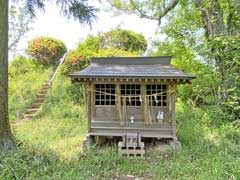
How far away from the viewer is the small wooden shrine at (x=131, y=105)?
19.4ft

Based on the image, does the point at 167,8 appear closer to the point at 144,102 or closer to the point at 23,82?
the point at 144,102

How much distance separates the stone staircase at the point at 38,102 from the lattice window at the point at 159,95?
196 inches

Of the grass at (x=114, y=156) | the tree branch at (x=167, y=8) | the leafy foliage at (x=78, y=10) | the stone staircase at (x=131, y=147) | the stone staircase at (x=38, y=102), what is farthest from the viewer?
the tree branch at (x=167, y=8)

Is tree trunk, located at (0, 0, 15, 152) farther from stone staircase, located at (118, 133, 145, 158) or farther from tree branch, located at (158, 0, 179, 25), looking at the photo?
tree branch, located at (158, 0, 179, 25)

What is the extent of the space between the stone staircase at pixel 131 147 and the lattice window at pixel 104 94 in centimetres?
97

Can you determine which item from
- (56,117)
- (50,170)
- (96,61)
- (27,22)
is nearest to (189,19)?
(96,61)

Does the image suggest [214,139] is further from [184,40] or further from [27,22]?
[27,22]

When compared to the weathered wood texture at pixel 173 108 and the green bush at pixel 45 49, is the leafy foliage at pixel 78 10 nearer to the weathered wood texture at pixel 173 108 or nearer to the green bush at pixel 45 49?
the weathered wood texture at pixel 173 108

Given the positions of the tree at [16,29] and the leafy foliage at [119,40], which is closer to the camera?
the leafy foliage at [119,40]

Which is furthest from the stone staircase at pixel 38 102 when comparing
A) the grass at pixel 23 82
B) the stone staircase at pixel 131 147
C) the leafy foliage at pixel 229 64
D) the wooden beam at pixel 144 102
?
the leafy foliage at pixel 229 64

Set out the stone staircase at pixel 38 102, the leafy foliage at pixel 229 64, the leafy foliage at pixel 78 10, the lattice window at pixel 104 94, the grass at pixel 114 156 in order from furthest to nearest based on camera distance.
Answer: the stone staircase at pixel 38 102 → the leafy foliage at pixel 229 64 → the lattice window at pixel 104 94 → the leafy foliage at pixel 78 10 → the grass at pixel 114 156

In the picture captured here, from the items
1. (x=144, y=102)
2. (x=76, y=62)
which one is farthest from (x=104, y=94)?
(x=76, y=62)

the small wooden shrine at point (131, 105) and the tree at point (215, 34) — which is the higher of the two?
the tree at point (215, 34)

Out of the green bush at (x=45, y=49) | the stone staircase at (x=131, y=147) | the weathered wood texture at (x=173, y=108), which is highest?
the green bush at (x=45, y=49)
